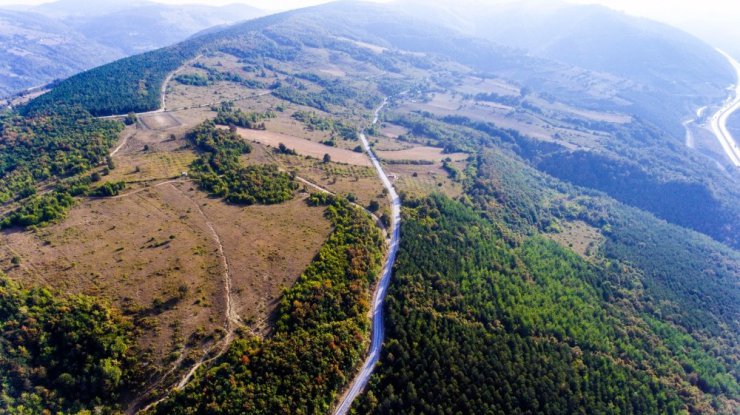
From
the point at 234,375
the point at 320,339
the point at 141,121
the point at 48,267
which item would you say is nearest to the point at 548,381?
the point at 320,339

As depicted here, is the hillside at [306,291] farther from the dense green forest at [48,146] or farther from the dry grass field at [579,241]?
the dry grass field at [579,241]

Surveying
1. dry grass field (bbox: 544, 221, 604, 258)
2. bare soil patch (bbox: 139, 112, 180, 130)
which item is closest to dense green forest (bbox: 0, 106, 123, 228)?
bare soil patch (bbox: 139, 112, 180, 130)

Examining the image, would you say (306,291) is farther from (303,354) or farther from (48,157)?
(48,157)

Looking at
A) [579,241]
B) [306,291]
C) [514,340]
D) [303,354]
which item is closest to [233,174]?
[306,291]

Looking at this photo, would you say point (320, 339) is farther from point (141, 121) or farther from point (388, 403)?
point (141, 121)

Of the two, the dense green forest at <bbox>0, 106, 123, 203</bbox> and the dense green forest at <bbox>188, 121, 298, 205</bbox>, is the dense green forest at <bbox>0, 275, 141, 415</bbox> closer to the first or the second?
the dense green forest at <bbox>188, 121, 298, 205</bbox>
